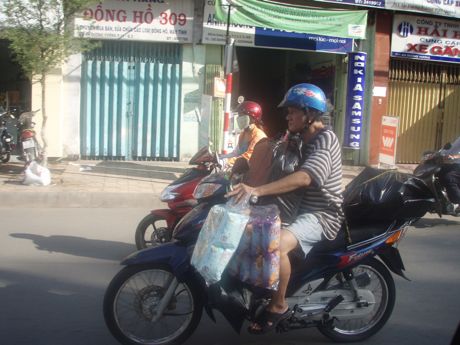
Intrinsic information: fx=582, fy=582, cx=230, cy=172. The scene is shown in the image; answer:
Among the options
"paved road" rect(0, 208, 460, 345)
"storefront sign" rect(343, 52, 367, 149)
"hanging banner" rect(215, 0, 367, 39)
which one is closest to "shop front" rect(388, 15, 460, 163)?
"storefront sign" rect(343, 52, 367, 149)

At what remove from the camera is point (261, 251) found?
3.37 meters

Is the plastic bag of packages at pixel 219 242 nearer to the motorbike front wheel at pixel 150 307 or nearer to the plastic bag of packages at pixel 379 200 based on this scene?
the motorbike front wheel at pixel 150 307

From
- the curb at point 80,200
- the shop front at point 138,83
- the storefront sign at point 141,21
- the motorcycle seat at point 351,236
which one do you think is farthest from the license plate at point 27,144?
the motorcycle seat at point 351,236

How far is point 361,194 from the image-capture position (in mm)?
3887

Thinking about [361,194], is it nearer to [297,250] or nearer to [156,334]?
[297,250]

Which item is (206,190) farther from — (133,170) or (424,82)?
(424,82)

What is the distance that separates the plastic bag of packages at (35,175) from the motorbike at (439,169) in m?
5.73

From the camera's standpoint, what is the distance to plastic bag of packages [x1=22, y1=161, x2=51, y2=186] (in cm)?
939

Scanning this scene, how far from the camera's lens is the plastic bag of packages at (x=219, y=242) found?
3273 mm

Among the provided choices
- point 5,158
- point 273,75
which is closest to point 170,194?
point 5,158

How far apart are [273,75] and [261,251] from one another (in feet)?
47.2

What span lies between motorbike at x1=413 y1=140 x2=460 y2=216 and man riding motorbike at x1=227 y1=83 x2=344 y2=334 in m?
4.34

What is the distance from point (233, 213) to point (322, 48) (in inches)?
402

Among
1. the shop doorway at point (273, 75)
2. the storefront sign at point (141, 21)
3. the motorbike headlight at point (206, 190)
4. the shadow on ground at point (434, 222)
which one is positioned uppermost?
the storefront sign at point (141, 21)
